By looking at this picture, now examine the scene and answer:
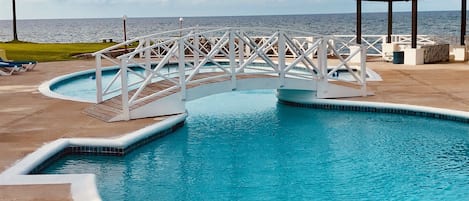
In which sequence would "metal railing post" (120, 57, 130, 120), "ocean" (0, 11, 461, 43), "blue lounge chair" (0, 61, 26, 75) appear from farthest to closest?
"ocean" (0, 11, 461, 43) → "blue lounge chair" (0, 61, 26, 75) → "metal railing post" (120, 57, 130, 120)

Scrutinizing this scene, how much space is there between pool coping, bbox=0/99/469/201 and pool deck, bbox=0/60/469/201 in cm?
15

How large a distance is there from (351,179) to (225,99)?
6.39 m

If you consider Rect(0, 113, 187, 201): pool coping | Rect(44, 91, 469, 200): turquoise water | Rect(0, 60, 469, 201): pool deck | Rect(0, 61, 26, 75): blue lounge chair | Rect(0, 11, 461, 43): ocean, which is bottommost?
Rect(44, 91, 469, 200): turquoise water

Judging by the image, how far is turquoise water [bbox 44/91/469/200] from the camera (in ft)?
22.8

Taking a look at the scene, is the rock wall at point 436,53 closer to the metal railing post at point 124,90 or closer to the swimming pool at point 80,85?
the swimming pool at point 80,85

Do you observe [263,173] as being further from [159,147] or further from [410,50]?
[410,50]

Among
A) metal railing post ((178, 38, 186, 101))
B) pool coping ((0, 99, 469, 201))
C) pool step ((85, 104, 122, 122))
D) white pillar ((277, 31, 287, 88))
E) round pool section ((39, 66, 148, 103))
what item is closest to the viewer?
pool coping ((0, 99, 469, 201))

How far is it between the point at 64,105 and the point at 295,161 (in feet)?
16.2

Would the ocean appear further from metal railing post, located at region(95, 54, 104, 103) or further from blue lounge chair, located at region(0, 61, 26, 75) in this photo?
metal railing post, located at region(95, 54, 104, 103)

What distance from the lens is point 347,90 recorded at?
40.1ft

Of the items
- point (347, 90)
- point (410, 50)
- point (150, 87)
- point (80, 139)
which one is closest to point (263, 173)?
point (80, 139)

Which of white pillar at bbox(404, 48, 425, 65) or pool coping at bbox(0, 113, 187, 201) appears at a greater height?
white pillar at bbox(404, 48, 425, 65)

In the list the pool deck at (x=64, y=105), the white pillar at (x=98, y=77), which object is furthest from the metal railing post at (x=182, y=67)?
the white pillar at (x=98, y=77)

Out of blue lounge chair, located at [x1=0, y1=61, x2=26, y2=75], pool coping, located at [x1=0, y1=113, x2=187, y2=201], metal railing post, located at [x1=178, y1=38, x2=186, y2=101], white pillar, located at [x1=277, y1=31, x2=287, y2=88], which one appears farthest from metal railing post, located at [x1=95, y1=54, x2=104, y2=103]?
blue lounge chair, located at [x1=0, y1=61, x2=26, y2=75]
